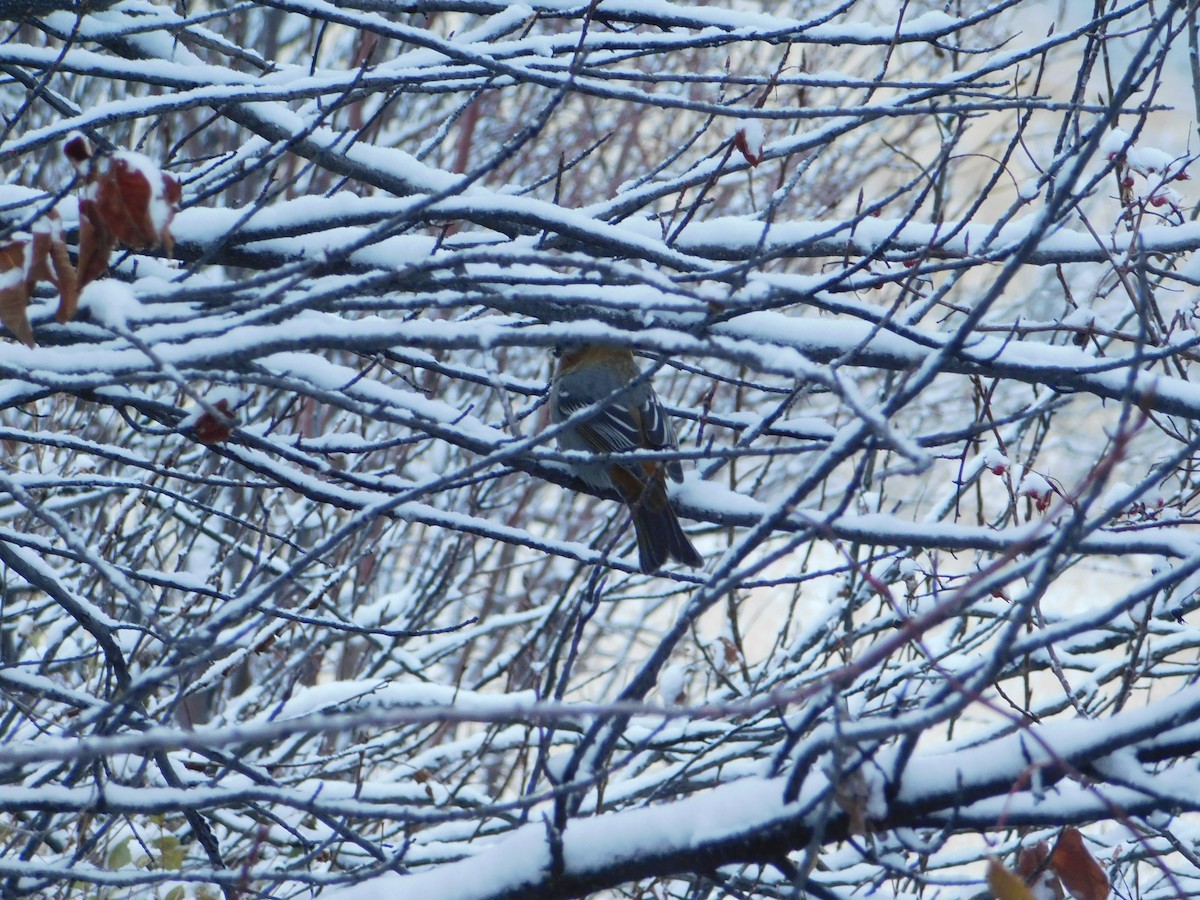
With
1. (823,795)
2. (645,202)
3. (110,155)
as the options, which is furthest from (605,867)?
(645,202)

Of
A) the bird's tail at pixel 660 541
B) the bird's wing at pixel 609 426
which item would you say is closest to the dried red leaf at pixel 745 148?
the bird's tail at pixel 660 541

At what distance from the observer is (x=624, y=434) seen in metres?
5.66

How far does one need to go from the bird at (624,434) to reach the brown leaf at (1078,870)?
2.04 meters

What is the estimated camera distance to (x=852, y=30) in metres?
3.90

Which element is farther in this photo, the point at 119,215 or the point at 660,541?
the point at 660,541

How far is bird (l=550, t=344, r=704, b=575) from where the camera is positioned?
4715mm

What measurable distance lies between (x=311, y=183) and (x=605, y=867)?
7055 mm

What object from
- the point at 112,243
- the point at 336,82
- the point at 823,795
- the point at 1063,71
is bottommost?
the point at 823,795

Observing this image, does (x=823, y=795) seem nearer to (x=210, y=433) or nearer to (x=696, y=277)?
(x=696, y=277)

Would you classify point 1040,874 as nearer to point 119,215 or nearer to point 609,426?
point 119,215

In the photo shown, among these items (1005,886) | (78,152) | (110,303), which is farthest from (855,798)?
(78,152)

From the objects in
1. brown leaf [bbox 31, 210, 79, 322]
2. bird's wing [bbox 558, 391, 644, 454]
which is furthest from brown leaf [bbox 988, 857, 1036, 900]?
bird's wing [bbox 558, 391, 644, 454]

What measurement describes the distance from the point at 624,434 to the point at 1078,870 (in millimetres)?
3541

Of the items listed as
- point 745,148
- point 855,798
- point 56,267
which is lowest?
point 855,798
